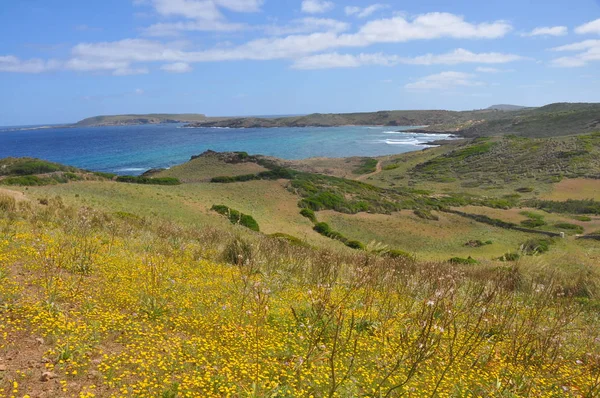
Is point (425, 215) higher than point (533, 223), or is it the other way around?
point (425, 215)

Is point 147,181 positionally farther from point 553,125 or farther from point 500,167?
point 553,125

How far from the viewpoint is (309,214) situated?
1462 inches

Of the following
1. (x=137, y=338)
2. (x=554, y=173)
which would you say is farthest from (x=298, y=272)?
(x=554, y=173)

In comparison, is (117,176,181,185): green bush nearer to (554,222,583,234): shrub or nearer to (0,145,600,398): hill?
(0,145,600,398): hill

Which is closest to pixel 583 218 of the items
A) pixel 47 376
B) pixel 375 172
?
pixel 375 172

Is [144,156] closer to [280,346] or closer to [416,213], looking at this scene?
[416,213]

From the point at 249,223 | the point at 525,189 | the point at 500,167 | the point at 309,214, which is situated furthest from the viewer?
the point at 500,167

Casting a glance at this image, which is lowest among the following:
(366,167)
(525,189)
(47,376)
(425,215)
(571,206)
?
(571,206)

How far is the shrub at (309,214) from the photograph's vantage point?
36.5 m

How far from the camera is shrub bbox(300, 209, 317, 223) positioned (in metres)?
36.5

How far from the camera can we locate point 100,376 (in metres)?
4.54

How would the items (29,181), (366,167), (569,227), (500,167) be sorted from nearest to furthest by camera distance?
(29,181) → (569,227) → (500,167) → (366,167)

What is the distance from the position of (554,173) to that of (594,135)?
26018mm

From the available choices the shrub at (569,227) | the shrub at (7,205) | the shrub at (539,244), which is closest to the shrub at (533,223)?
the shrub at (569,227)
